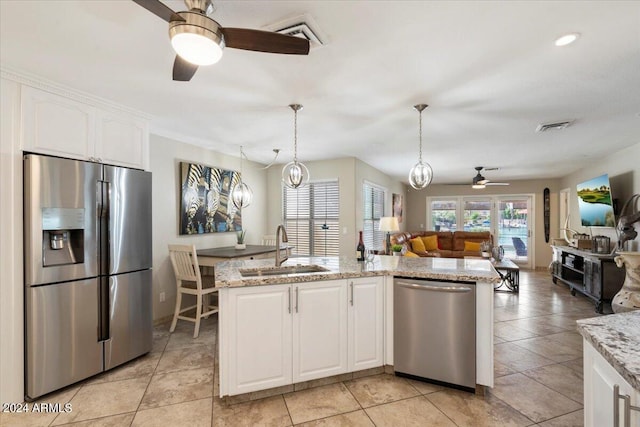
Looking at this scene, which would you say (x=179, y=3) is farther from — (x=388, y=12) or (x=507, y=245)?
(x=507, y=245)

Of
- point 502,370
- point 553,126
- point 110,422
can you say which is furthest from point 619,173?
point 110,422

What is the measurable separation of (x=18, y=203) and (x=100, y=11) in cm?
159

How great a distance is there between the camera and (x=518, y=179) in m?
8.47

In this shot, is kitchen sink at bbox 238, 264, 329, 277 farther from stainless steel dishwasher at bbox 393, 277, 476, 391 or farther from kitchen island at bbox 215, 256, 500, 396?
stainless steel dishwasher at bbox 393, 277, 476, 391

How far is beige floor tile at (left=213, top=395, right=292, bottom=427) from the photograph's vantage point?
2002 mm

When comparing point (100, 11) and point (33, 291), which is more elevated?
point (100, 11)

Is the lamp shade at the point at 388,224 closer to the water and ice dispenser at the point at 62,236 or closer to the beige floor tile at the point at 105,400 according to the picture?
the beige floor tile at the point at 105,400

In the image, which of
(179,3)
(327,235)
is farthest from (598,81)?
(327,235)

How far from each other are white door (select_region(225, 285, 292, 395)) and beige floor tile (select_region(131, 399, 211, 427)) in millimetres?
223

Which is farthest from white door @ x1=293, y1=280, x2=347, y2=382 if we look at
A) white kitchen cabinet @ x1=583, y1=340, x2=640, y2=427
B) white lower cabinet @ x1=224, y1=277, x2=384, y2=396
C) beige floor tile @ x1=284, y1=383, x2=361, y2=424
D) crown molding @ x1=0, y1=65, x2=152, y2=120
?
crown molding @ x1=0, y1=65, x2=152, y2=120

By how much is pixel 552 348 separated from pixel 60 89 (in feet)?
16.8

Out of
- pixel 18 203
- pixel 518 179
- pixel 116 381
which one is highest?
pixel 518 179

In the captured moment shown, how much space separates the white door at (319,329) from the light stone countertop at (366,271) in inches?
3.3

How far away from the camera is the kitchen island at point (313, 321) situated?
218 centimetres
